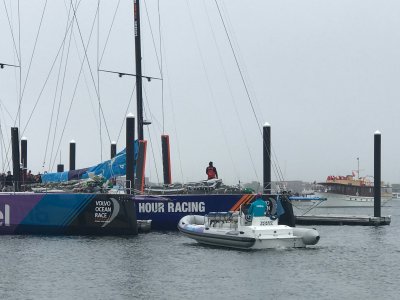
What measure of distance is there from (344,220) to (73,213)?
80.3ft

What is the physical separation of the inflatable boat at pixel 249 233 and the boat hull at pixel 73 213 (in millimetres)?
4282

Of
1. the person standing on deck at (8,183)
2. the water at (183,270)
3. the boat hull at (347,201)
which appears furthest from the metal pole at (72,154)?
the boat hull at (347,201)

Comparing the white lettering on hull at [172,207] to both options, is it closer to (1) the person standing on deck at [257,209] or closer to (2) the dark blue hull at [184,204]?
(2) the dark blue hull at [184,204]

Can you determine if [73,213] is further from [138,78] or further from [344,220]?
[344,220]

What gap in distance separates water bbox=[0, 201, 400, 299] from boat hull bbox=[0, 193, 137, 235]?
0.71m

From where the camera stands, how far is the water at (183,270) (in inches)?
1056

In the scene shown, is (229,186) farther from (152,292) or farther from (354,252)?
(152,292)

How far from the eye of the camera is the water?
88.0ft

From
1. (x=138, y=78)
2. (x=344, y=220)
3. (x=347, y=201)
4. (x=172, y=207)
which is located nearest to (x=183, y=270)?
(x=172, y=207)

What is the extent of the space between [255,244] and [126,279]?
29.7ft

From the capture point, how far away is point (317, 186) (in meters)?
140

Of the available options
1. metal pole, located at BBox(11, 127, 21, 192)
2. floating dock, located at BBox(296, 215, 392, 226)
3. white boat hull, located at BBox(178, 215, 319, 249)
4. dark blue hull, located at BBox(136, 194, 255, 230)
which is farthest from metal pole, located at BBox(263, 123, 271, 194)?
metal pole, located at BBox(11, 127, 21, 192)

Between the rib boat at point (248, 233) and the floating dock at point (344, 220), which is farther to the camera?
the floating dock at point (344, 220)

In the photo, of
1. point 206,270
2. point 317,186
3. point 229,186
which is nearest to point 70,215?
point 229,186
